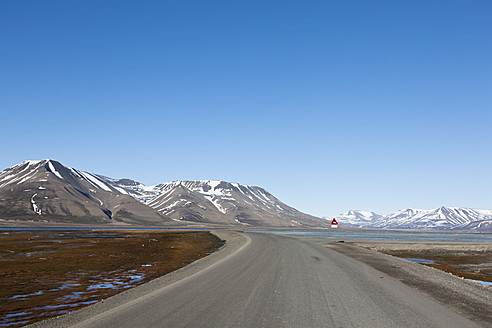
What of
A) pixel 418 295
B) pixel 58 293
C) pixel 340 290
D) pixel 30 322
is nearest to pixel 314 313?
pixel 340 290

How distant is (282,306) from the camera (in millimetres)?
11117

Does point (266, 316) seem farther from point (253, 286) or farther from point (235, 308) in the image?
point (253, 286)

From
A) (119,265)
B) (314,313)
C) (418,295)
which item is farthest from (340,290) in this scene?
(119,265)

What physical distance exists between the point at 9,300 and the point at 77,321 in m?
5.97

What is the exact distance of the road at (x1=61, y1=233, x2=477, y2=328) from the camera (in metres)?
9.41

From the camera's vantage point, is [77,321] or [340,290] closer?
[77,321]

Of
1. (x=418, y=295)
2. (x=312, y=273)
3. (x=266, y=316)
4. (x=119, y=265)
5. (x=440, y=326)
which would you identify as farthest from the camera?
(x=119, y=265)

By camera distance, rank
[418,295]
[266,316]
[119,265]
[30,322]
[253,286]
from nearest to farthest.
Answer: [266,316]
[30,322]
[418,295]
[253,286]
[119,265]

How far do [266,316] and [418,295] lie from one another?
691cm

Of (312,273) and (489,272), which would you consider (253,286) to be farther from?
(489,272)

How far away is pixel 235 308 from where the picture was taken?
1081 centimetres

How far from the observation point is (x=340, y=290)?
14.1 m

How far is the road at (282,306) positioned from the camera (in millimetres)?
9414

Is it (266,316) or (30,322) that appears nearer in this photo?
(266,316)
